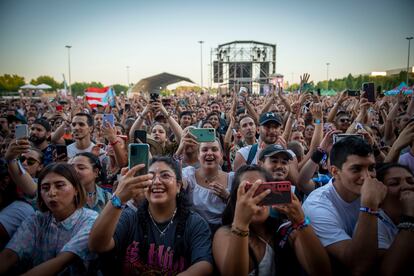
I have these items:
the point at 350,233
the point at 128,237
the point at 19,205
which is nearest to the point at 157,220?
the point at 128,237

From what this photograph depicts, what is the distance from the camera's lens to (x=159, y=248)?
7.21 feet

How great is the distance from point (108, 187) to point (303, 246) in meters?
2.70

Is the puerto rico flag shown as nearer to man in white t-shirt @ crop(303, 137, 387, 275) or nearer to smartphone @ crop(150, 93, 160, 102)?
smartphone @ crop(150, 93, 160, 102)

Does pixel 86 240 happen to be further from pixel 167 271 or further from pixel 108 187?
pixel 108 187

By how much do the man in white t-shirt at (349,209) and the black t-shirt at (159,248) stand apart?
93cm

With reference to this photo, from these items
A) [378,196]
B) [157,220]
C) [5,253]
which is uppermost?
[378,196]

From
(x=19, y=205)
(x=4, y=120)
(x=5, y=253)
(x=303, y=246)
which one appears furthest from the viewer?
(x=4, y=120)

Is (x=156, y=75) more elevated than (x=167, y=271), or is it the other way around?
(x=156, y=75)

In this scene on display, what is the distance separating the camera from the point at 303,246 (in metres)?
1.84

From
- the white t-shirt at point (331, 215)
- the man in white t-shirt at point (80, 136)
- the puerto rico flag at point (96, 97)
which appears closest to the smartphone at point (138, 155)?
the white t-shirt at point (331, 215)

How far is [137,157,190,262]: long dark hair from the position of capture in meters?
2.21

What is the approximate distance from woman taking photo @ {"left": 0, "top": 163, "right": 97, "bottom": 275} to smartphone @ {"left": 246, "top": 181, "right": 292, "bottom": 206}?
148cm

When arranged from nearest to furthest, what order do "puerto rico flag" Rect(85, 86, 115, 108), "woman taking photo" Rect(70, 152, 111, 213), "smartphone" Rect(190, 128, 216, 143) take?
"woman taking photo" Rect(70, 152, 111, 213) → "smartphone" Rect(190, 128, 216, 143) → "puerto rico flag" Rect(85, 86, 115, 108)

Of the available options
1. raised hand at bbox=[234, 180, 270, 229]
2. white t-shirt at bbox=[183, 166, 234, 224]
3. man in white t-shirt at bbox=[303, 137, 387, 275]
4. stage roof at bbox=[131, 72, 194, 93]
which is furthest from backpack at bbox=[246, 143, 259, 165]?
stage roof at bbox=[131, 72, 194, 93]
